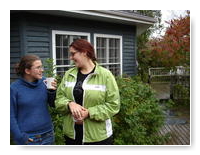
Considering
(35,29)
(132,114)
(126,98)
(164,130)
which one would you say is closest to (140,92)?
(126,98)

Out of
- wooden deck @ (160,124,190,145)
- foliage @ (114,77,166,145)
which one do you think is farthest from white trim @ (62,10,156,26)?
wooden deck @ (160,124,190,145)

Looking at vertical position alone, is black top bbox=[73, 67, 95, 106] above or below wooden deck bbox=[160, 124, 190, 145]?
above

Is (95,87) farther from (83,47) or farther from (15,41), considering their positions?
(15,41)

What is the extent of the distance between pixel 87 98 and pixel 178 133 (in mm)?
3327

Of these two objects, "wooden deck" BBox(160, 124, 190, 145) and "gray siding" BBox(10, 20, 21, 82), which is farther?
"gray siding" BBox(10, 20, 21, 82)

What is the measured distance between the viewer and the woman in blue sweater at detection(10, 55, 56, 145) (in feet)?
6.50

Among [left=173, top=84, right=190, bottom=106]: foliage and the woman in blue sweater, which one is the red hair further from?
[left=173, top=84, right=190, bottom=106]: foliage

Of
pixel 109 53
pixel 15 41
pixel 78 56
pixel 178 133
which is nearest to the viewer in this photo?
pixel 78 56

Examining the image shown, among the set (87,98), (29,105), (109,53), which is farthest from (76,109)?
(109,53)

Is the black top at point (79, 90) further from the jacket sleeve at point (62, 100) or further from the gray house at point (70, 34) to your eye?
the gray house at point (70, 34)

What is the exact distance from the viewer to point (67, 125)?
7.19 ft

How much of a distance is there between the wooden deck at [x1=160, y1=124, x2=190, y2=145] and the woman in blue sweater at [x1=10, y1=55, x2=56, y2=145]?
9.07 ft

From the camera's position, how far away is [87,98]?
2041 mm
